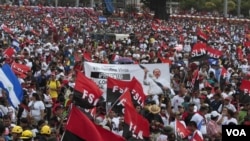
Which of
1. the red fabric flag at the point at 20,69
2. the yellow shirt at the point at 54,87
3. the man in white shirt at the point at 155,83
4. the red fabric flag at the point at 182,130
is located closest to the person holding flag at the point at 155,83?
the man in white shirt at the point at 155,83

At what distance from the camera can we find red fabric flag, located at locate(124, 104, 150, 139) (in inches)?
365

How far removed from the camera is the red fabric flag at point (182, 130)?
9.85 metres

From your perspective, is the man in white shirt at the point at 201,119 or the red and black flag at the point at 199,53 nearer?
the man in white shirt at the point at 201,119

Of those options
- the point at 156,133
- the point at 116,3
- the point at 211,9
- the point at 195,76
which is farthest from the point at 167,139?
the point at 211,9

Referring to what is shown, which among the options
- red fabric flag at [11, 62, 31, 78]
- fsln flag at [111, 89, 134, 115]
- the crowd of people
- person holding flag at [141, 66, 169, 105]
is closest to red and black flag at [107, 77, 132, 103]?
the crowd of people

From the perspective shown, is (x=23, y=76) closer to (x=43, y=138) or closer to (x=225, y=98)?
(x=225, y=98)

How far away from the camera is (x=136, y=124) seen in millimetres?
9320

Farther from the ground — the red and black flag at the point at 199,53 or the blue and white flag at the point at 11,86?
the blue and white flag at the point at 11,86

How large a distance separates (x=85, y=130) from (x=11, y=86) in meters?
4.73

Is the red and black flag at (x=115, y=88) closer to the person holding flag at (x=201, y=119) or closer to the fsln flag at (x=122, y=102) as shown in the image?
the fsln flag at (x=122, y=102)

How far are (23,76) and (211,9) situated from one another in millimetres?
63003

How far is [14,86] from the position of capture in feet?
38.7

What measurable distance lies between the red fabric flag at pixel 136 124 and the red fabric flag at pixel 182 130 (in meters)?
0.63

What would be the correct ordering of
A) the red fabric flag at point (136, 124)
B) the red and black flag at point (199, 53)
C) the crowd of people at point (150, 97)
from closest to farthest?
the red fabric flag at point (136, 124) → the crowd of people at point (150, 97) → the red and black flag at point (199, 53)
